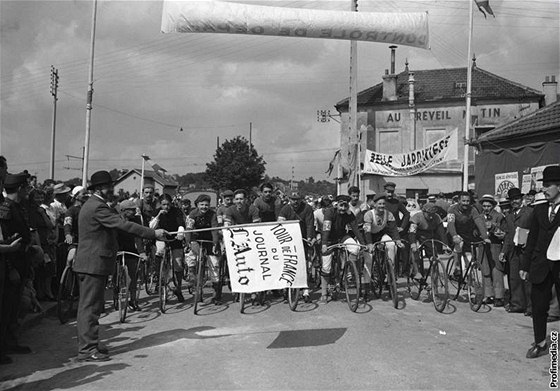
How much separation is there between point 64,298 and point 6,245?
278cm

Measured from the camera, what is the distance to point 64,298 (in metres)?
8.52

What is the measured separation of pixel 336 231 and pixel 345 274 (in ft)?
3.03

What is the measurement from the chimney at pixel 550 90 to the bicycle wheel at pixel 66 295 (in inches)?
1591

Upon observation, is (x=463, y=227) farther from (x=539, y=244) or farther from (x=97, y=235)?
(x=97, y=235)

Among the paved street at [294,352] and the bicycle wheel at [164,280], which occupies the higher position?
the bicycle wheel at [164,280]

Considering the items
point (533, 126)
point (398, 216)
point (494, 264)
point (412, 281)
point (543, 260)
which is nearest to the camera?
Answer: point (543, 260)

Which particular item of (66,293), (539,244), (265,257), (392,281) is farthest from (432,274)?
(66,293)

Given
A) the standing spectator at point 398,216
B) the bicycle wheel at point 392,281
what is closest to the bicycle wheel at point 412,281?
the standing spectator at point 398,216

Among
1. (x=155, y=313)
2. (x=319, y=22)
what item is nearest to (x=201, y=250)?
(x=155, y=313)

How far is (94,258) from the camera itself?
644cm

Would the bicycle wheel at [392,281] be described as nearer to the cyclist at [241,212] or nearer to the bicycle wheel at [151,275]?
the cyclist at [241,212]

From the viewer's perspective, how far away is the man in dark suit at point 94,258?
20.7 feet

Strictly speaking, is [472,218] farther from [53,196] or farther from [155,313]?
[53,196]

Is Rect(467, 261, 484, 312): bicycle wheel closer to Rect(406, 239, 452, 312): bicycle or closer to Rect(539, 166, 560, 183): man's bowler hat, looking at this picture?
Rect(406, 239, 452, 312): bicycle
